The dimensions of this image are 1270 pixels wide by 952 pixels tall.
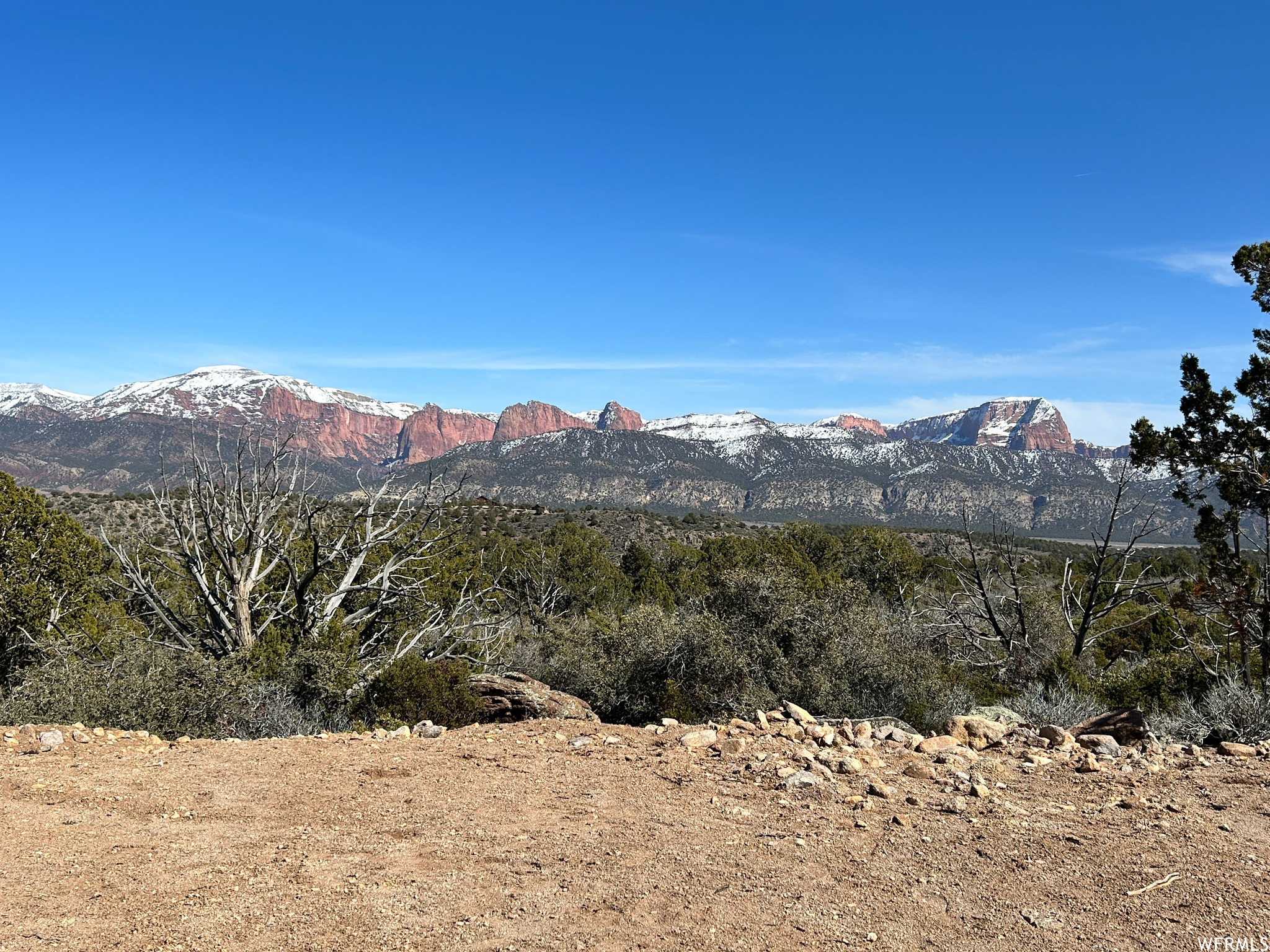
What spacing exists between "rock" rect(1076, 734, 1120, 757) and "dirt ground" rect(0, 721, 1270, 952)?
0.63 m

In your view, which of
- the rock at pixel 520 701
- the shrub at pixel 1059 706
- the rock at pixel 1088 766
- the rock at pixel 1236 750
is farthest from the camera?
the rock at pixel 520 701

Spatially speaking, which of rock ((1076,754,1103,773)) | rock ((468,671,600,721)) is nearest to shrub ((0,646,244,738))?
rock ((468,671,600,721))

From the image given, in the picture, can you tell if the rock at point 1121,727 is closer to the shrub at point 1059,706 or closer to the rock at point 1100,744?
the rock at point 1100,744

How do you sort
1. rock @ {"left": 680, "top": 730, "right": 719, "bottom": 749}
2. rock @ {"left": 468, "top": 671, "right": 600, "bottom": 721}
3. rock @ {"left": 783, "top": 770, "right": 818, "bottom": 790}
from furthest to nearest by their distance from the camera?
rock @ {"left": 468, "top": 671, "right": 600, "bottom": 721} < rock @ {"left": 680, "top": 730, "right": 719, "bottom": 749} < rock @ {"left": 783, "top": 770, "right": 818, "bottom": 790}

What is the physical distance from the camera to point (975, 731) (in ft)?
25.6

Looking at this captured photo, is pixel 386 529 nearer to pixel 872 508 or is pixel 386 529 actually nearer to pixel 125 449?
pixel 872 508

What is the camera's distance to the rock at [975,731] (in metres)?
7.58

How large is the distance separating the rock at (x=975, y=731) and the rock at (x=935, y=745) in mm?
287

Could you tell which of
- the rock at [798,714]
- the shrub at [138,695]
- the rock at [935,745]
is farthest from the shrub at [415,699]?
the rock at [935,745]

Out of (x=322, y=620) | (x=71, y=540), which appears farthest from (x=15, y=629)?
(x=322, y=620)

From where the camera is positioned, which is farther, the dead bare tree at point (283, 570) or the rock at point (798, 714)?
the dead bare tree at point (283, 570)

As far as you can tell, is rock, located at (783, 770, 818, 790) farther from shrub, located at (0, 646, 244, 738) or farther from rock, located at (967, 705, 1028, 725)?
shrub, located at (0, 646, 244, 738)

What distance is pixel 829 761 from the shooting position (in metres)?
6.72

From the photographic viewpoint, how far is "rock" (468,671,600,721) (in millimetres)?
10539
